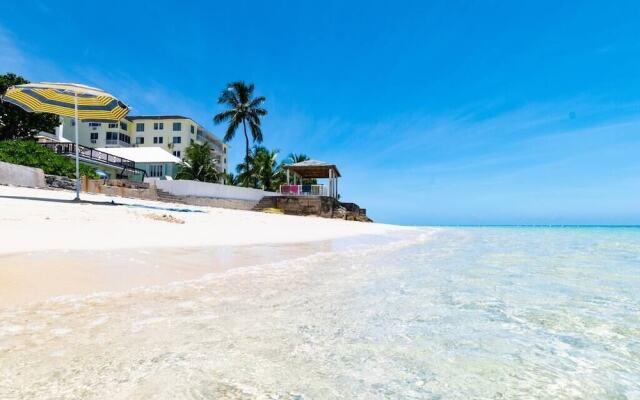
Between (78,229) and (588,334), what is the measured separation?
8.40 metres

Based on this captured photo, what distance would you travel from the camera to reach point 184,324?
293cm

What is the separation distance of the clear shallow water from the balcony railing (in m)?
26.0

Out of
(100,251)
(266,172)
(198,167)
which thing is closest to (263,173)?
(266,172)

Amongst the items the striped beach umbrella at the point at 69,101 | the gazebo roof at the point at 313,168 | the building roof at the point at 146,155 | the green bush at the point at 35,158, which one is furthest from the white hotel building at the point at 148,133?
the striped beach umbrella at the point at 69,101

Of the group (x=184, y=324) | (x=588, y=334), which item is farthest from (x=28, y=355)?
(x=588, y=334)

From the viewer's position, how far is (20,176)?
16141mm

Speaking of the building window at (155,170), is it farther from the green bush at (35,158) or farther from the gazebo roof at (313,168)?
the green bush at (35,158)

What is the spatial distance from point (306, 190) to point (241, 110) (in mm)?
13826

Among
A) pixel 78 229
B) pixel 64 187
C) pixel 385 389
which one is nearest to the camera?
pixel 385 389

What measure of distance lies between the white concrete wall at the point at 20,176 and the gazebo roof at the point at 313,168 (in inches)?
683

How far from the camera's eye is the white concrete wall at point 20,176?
15.4 meters

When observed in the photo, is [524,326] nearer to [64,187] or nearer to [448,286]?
[448,286]

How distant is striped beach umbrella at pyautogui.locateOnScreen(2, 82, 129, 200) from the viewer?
12.5 m

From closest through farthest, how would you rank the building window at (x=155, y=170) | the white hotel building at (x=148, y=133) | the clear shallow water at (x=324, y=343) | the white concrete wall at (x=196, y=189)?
1. the clear shallow water at (x=324, y=343)
2. the white concrete wall at (x=196, y=189)
3. the building window at (x=155, y=170)
4. the white hotel building at (x=148, y=133)
